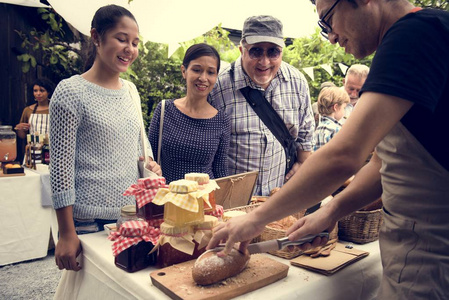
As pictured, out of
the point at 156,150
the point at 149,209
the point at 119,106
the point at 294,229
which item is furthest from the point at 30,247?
the point at 294,229

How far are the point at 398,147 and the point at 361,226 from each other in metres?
0.73

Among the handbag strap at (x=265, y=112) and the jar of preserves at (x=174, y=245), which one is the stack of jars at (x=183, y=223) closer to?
the jar of preserves at (x=174, y=245)

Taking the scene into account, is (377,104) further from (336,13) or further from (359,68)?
(359,68)

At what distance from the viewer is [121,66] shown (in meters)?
1.87

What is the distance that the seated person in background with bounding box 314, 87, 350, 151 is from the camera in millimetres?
4141

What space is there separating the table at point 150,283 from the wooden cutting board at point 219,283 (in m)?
0.03

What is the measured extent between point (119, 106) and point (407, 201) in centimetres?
135

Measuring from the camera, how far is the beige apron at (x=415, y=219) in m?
1.03

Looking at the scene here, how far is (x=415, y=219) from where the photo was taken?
1082mm

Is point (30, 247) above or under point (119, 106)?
under

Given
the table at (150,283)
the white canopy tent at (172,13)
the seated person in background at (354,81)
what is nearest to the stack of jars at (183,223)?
the table at (150,283)

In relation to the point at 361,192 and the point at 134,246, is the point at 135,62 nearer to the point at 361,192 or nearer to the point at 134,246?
the point at 134,246

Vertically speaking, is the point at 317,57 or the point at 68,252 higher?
the point at 317,57

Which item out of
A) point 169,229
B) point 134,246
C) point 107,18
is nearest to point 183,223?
Result: point 169,229
